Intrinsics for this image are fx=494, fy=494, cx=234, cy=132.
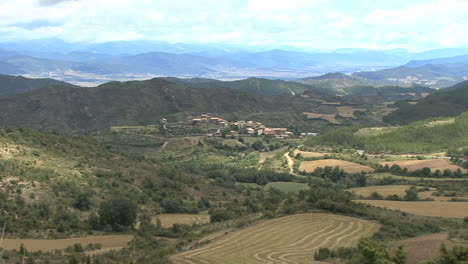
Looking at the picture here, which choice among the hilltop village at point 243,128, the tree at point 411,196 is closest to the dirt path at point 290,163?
the tree at point 411,196

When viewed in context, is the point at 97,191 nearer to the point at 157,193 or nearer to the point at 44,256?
the point at 157,193

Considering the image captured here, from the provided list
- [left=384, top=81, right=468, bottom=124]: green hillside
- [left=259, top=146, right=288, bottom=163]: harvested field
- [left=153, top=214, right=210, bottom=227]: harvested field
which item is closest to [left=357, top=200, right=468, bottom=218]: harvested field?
[left=153, top=214, right=210, bottom=227]: harvested field

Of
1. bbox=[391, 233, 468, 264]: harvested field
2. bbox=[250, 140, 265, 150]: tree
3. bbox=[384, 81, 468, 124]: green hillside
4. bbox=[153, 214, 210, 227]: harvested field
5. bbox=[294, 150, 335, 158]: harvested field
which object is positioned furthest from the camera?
bbox=[384, 81, 468, 124]: green hillside

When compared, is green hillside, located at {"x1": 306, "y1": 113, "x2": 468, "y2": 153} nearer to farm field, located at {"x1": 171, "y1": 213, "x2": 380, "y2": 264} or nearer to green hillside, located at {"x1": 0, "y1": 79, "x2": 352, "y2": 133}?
green hillside, located at {"x1": 0, "y1": 79, "x2": 352, "y2": 133}

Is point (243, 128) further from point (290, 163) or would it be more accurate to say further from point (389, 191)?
point (389, 191)

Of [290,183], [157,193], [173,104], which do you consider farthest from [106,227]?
[173,104]

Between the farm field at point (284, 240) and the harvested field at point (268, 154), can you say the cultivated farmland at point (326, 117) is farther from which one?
the farm field at point (284, 240)
